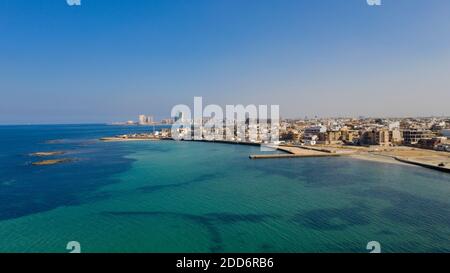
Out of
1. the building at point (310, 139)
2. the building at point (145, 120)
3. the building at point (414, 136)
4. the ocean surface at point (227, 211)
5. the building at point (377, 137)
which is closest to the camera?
the ocean surface at point (227, 211)

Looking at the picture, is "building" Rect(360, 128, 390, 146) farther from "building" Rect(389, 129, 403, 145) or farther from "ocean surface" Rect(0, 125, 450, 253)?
"ocean surface" Rect(0, 125, 450, 253)

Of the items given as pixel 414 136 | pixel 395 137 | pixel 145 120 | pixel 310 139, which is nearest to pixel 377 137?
pixel 395 137

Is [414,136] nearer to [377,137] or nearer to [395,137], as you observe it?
[395,137]

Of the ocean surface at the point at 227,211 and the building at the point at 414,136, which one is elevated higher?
the building at the point at 414,136

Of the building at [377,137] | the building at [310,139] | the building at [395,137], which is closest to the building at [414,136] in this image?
the building at [395,137]

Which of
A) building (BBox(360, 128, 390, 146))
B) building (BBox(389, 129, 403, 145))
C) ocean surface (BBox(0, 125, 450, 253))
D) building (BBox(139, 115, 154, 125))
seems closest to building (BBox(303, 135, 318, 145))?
building (BBox(360, 128, 390, 146))

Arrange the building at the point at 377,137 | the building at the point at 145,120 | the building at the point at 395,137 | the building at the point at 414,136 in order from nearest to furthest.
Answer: the building at the point at 377,137 → the building at the point at 414,136 → the building at the point at 395,137 → the building at the point at 145,120

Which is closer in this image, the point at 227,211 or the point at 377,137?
the point at 227,211

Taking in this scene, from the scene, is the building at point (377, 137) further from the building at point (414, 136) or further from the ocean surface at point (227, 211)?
the ocean surface at point (227, 211)

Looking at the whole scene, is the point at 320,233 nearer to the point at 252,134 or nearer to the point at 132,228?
the point at 132,228
